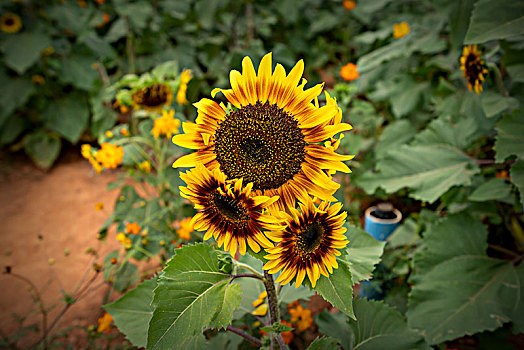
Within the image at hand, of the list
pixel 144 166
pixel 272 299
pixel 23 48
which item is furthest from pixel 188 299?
pixel 23 48

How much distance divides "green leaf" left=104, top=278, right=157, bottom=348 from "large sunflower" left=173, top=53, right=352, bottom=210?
371mm

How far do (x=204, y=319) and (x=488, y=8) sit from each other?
105 centimetres

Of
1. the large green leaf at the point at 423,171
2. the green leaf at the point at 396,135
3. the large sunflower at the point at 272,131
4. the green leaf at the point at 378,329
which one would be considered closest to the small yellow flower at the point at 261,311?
the green leaf at the point at 378,329

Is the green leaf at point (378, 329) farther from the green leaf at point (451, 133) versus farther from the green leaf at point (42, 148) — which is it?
the green leaf at point (42, 148)

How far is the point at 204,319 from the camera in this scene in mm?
555

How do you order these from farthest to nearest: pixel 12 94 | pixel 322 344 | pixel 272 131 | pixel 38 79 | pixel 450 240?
pixel 38 79, pixel 12 94, pixel 450 240, pixel 322 344, pixel 272 131

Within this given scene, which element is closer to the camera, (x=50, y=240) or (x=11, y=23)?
(x=50, y=240)

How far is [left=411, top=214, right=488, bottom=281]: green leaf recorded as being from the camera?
1.18 metres

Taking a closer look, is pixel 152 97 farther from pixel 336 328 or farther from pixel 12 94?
pixel 12 94

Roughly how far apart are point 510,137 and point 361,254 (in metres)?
0.60

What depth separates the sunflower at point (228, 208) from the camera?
49cm

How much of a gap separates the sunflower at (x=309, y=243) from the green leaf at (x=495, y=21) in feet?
2.30

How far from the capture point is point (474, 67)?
1102 mm

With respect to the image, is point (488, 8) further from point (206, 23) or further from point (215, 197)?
point (206, 23)
